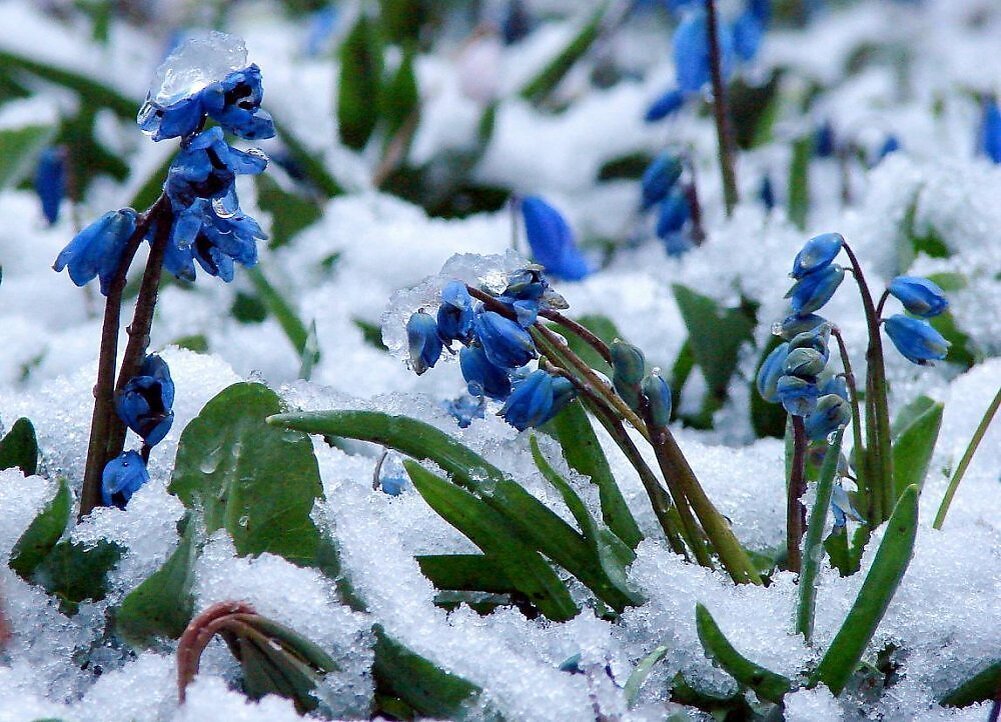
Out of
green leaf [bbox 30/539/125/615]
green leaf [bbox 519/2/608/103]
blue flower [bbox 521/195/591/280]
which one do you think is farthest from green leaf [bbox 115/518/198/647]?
green leaf [bbox 519/2/608/103]

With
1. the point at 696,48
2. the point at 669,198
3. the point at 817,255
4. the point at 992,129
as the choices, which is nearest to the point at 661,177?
the point at 669,198

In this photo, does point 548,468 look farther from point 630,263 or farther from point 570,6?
point 570,6

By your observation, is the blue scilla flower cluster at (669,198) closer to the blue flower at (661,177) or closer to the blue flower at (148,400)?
the blue flower at (661,177)

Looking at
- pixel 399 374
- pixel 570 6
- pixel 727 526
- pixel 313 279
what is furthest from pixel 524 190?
pixel 570 6

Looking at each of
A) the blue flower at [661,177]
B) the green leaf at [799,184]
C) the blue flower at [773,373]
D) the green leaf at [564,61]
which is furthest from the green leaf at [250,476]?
the green leaf at [564,61]

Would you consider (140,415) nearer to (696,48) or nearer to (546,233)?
(546,233)

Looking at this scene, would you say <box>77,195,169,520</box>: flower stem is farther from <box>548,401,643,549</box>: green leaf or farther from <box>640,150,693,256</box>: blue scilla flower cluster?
<box>640,150,693,256</box>: blue scilla flower cluster
